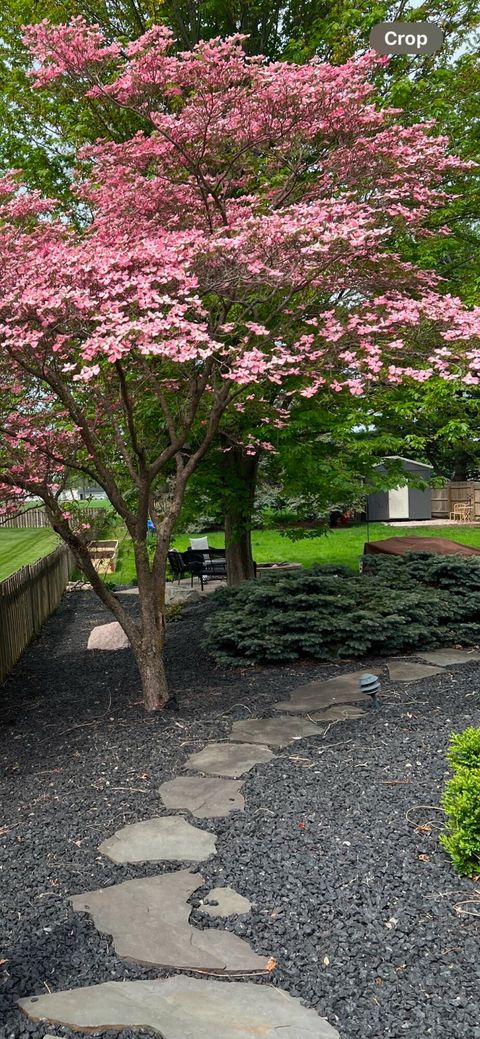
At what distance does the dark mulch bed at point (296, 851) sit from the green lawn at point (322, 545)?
33.3 ft

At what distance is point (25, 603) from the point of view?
949cm

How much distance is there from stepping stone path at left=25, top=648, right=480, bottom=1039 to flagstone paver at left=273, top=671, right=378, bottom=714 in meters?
1.12

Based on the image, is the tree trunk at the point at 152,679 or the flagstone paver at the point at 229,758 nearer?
the flagstone paver at the point at 229,758

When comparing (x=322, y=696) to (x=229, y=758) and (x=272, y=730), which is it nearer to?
(x=272, y=730)

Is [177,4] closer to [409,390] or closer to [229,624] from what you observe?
[409,390]

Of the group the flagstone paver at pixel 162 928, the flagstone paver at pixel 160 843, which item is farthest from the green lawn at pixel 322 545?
the flagstone paver at pixel 162 928

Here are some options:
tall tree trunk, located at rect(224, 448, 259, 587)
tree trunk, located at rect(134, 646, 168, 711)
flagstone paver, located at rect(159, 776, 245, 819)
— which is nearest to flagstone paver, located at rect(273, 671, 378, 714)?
tree trunk, located at rect(134, 646, 168, 711)

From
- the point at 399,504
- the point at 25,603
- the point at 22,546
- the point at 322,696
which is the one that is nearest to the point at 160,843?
the point at 322,696

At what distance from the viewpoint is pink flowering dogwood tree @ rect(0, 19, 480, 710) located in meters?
4.21

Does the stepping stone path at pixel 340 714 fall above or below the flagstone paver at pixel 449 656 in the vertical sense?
below

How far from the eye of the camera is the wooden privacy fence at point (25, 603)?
7.80 m

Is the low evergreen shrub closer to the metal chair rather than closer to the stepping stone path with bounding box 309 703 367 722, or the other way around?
the stepping stone path with bounding box 309 703 367 722

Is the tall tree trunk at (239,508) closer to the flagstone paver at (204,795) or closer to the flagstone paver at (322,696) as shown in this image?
the flagstone paver at (322,696)

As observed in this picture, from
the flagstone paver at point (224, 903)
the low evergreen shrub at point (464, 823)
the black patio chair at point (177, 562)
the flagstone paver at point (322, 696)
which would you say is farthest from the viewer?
the black patio chair at point (177, 562)
